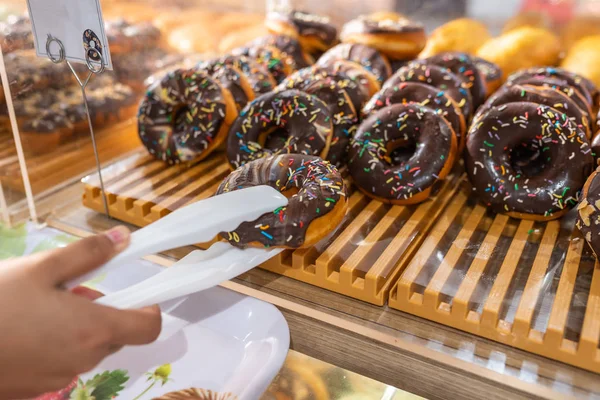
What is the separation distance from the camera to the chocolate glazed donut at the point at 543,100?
1.63 metres

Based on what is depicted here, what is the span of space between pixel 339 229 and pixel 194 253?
1.59 feet

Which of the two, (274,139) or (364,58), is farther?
(364,58)

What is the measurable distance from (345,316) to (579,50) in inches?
75.8

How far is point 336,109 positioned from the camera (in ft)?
5.95

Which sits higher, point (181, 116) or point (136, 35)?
point (136, 35)

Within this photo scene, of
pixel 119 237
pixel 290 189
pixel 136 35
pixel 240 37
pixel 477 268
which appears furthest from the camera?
pixel 240 37

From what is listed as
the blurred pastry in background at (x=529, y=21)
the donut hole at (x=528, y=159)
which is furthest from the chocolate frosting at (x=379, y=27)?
the donut hole at (x=528, y=159)

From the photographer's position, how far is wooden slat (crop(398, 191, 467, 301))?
1214 millimetres

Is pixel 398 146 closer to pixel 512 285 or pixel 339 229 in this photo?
pixel 339 229

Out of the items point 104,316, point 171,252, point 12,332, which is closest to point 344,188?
point 171,252

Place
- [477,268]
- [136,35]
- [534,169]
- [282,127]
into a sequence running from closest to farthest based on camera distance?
[477,268] < [534,169] < [282,127] < [136,35]

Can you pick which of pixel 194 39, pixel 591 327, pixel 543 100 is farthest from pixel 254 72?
pixel 591 327

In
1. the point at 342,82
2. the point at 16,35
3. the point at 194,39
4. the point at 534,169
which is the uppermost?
the point at 16,35

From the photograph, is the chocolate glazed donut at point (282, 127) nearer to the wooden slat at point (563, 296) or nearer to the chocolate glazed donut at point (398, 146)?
the chocolate glazed donut at point (398, 146)
